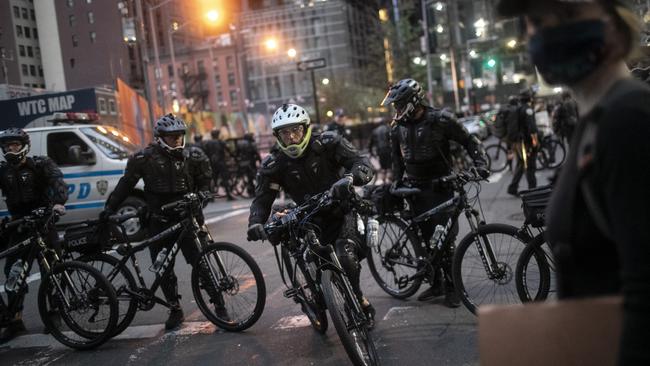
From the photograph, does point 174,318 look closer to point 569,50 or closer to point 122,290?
point 122,290

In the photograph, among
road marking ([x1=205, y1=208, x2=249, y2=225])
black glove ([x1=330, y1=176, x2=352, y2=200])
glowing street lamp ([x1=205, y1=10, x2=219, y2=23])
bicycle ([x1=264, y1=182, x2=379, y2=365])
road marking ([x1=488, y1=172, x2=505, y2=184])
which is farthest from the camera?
glowing street lamp ([x1=205, y1=10, x2=219, y2=23])

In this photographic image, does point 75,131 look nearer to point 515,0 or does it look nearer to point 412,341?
point 412,341

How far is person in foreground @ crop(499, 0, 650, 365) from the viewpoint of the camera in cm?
148

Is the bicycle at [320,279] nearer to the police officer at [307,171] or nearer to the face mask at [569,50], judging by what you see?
the police officer at [307,171]

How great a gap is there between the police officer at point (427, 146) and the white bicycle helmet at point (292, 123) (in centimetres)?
100

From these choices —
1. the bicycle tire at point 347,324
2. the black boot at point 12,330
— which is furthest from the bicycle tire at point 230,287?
the black boot at point 12,330

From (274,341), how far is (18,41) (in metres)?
9.36

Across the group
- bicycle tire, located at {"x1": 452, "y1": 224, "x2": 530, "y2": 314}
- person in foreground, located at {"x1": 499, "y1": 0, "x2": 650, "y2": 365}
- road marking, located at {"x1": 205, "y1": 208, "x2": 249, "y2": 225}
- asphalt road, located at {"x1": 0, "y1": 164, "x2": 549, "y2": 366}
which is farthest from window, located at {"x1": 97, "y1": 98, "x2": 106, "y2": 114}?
person in foreground, located at {"x1": 499, "y1": 0, "x2": 650, "y2": 365}

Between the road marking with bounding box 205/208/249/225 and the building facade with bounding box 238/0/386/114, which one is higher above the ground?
the building facade with bounding box 238/0/386/114

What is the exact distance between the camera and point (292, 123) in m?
4.80

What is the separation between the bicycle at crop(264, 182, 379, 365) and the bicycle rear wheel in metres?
1.18

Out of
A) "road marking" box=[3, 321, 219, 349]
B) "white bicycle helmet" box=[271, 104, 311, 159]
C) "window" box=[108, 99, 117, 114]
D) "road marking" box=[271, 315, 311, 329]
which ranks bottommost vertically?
"road marking" box=[271, 315, 311, 329]

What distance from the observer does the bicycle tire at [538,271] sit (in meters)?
4.57

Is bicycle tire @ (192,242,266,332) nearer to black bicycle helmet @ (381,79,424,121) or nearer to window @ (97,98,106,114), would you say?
black bicycle helmet @ (381,79,424,121)
